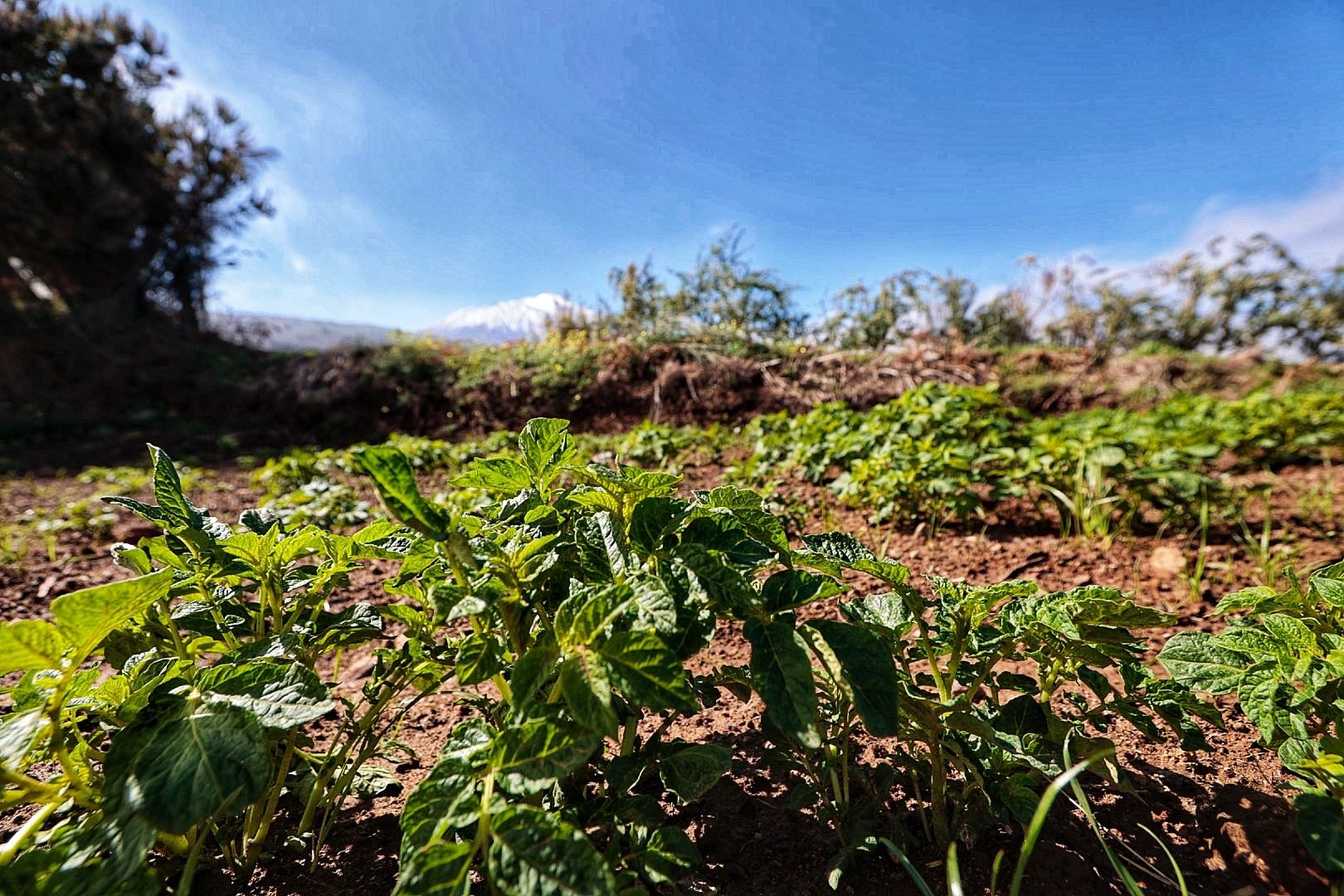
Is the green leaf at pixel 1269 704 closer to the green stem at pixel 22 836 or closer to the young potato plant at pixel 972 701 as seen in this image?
the young potato plant at pixel 972 701

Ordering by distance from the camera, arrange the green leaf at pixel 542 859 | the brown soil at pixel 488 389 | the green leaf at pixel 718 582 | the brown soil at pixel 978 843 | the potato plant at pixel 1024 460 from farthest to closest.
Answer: the brown soil at pixel 488 389 < the potato plant at pixel 1024 460 < the brown soil at pixel 978 843 < the green leaf at pixel 718 582 < the green leaf at pixel 542 859

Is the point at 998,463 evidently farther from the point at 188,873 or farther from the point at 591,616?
the point at 188,873

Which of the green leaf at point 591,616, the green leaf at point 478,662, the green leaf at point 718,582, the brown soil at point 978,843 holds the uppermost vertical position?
the green leaf at point 718,582

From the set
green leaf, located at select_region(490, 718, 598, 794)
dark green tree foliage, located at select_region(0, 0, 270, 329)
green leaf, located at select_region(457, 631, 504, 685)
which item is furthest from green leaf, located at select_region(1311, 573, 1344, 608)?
dark green tree foliage, located at select_region(0, 0, 270, 329)

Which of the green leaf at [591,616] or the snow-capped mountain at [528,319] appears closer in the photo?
the green leaf at [591,616]

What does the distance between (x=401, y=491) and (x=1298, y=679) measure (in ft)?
3.84

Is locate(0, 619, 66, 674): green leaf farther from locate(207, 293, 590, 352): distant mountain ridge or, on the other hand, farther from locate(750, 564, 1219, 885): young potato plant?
locate(207, 293, 590, 352): distant mountain ridge

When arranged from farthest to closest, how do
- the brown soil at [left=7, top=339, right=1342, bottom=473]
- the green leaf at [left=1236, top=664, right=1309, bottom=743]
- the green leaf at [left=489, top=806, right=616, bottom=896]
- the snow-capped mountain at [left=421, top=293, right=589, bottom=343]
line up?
the snow-capped mountain at [left=421, top=293, right=589, bottom=343]
the brown soil at [left=7, top=339, right=1342, bottom=473]
the green leaf at [left=1236, top=664, right=1309, bottom=743]
the green leaf at [left=489, top=806, right=616, bottom=896]

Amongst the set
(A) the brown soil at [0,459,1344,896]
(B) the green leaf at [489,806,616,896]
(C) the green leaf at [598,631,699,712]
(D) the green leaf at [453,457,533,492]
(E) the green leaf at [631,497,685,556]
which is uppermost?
(D) the green leaf at [453,457,533,492]

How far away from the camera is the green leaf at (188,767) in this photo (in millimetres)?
536

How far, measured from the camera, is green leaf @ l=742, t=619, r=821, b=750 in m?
0.58

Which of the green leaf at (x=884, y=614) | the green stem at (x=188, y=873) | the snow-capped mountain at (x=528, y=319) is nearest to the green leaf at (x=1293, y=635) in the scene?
the green leaf at (x=884, y=614)

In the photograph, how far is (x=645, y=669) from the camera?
0.58 meters

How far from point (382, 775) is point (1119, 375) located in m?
9.48
